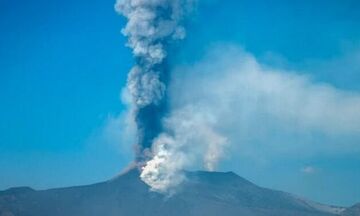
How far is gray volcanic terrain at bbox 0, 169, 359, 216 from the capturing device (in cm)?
11556

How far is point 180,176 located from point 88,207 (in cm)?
2461

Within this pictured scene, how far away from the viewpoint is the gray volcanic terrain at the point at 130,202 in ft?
379

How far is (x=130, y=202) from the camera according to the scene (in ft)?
395

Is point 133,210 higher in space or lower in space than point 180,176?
lower

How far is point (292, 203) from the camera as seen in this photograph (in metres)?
149

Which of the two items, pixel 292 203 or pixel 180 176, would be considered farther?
pixel 292 203

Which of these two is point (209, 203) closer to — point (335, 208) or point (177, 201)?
point (177, 201)

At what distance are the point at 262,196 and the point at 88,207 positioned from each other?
53.4 metres

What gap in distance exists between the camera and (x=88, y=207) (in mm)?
117375

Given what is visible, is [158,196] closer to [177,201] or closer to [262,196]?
[177,201]

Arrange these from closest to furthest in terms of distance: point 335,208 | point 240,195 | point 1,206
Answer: point 1,206 < point 240,195 < point 335,208

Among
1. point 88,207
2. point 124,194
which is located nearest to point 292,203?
point 124,194

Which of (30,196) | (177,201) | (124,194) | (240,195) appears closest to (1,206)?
(30,196)

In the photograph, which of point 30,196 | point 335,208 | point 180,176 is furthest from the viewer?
point 335,208
